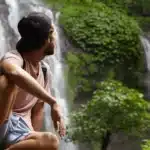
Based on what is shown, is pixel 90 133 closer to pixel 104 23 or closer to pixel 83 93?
pixel 83 93

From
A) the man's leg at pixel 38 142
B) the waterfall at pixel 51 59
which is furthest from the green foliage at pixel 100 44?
the man's leg at pixel 38 142

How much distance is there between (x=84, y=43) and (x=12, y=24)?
1.64 metres

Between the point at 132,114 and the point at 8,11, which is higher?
the point at 8,11

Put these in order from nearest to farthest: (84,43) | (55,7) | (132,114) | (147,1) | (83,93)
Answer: (132,114)
(83,93)
(84,43)
(55,7)
(147,1)

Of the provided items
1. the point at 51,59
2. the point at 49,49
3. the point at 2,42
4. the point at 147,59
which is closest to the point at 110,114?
the point at 51,59

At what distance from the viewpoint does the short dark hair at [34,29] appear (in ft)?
8.78

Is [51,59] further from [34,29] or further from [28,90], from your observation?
[28,90]

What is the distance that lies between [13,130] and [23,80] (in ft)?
0.98

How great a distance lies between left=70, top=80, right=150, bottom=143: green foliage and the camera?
7793 millimetres

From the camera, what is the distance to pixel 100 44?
1190 cm

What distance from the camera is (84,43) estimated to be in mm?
11711

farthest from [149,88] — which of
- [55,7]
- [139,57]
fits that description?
[55,7]

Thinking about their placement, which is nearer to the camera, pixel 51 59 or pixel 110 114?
pixel 110 114

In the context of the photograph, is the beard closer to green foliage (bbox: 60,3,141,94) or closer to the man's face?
the man's face
